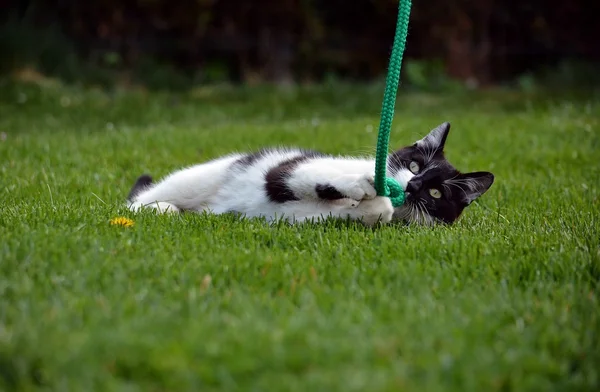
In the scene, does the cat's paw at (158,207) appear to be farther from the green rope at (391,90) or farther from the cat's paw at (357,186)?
the green rope at (391,90)

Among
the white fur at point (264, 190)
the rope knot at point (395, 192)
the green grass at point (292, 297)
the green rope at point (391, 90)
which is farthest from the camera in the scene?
the rope knot at point (395, 192)

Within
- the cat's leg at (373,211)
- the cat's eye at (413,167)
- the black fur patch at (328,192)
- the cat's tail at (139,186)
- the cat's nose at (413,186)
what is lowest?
the cat's tail at (139,186)

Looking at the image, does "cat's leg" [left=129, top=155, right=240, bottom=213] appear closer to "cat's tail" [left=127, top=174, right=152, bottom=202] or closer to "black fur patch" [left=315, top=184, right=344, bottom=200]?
"cat's tail" [left=127, top=174, right=152, bottom=202]

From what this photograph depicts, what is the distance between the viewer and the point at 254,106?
885 centimetres

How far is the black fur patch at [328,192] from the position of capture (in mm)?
2941

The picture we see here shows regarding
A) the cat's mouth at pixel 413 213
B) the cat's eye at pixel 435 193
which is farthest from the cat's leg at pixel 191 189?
the cat's eye at pixel 435 193

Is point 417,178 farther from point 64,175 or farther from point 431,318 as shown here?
point 64,175

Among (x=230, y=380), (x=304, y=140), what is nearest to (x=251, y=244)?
(x=230, y=380)

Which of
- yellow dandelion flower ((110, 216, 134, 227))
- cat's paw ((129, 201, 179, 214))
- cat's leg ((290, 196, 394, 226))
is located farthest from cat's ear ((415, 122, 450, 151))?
yellow dandelion flower ((110, 216, 134, 227))

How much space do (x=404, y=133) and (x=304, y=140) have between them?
3.27 feet

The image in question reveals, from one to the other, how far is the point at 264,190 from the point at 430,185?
784 millimetres

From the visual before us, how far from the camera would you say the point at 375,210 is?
2.98m

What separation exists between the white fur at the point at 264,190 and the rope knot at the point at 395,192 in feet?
0.25

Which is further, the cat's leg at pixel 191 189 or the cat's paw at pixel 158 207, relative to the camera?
the cat's leg at pixel 191 189
